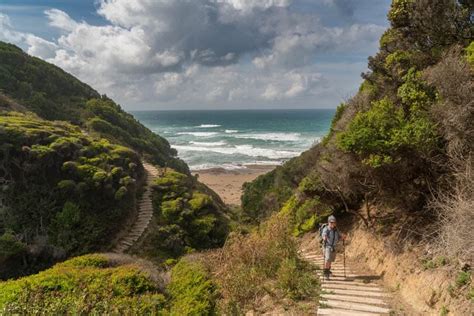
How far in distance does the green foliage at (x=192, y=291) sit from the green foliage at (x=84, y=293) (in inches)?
17.2

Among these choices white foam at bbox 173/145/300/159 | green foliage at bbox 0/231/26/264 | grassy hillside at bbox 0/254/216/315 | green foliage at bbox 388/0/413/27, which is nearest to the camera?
grassy hillside at bbox 0/254/216/315

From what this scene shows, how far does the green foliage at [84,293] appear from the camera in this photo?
6570 millimetres

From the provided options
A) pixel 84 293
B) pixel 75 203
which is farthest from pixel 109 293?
pixel 75 203

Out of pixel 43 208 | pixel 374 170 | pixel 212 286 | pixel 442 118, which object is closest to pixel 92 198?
pixel 43 208

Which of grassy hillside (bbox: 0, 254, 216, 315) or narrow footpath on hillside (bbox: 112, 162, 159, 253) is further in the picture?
narrow footpath on hillside (bbox: 112, 162, 159, 253)

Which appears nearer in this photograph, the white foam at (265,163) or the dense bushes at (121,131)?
the dense bushes at (121,131)

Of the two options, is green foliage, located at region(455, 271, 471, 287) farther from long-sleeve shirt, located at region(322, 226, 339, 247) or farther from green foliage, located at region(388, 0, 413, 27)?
green foliage, located at region(388, 0, 413, 27)

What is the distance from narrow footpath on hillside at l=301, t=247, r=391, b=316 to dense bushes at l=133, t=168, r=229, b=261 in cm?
1056

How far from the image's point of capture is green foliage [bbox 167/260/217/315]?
7.53 metres

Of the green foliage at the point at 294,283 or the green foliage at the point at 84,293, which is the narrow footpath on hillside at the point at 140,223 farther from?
the green foliage at the point at 294,283

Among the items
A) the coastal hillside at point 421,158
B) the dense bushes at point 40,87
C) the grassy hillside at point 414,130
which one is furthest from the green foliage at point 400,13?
the dense bushes at point 40,87

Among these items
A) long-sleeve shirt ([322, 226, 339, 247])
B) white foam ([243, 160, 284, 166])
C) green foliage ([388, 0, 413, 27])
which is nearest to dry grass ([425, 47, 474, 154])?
long-sleeve shirt ([322, 226, 339, 247])

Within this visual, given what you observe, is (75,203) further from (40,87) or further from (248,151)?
(248,151)

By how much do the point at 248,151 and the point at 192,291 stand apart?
207 ft
